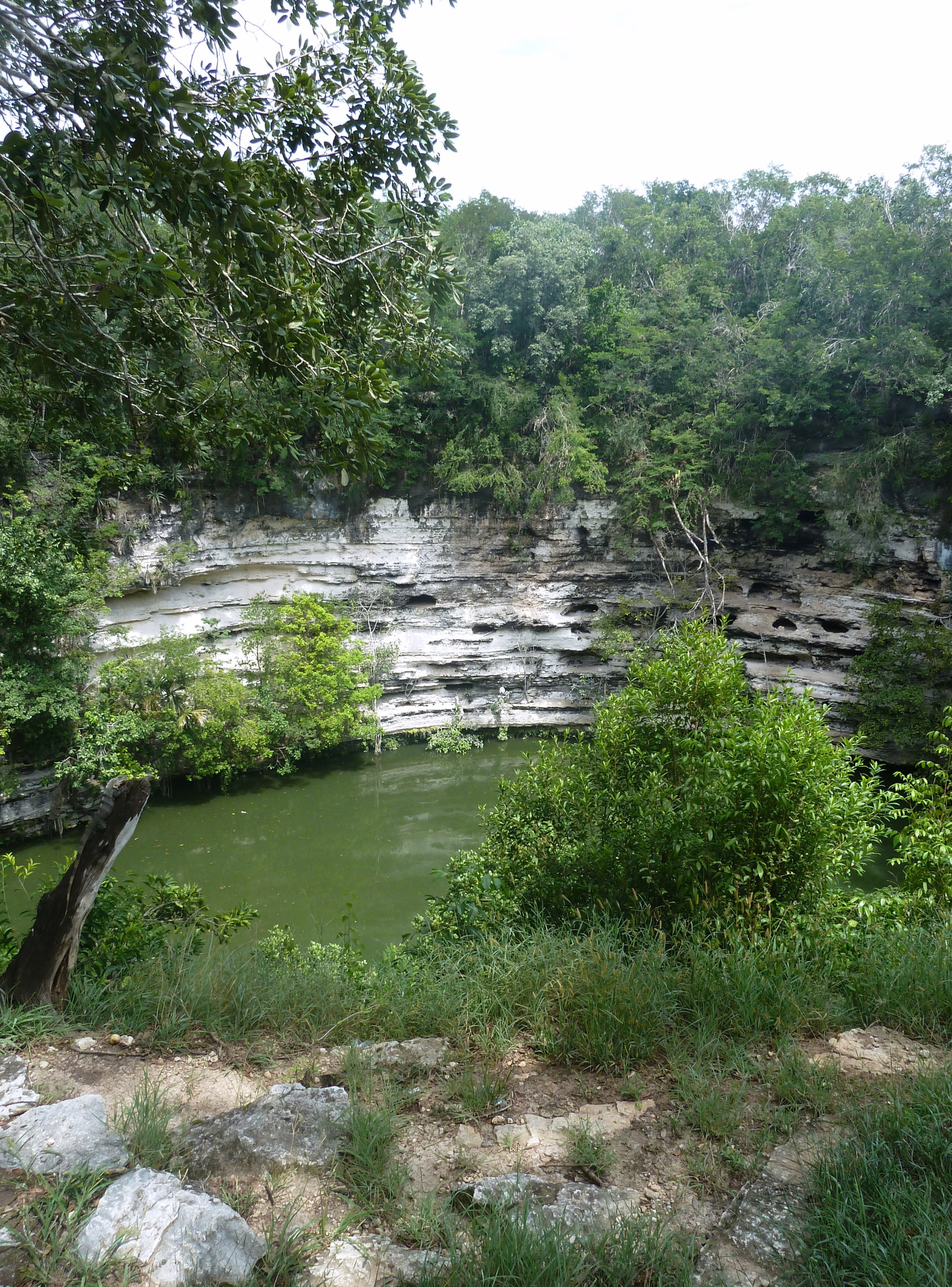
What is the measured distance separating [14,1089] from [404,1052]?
1.28 metres

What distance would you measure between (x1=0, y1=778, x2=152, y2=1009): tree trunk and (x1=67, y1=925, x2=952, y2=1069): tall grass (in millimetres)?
133

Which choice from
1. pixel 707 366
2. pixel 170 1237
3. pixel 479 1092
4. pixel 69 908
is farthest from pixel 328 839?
pixel 707 366

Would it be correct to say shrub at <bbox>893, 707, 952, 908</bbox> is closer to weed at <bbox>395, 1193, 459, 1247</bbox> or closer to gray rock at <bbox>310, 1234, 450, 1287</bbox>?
weed at <bbox>395, 1193, 459, 1247</bbox>

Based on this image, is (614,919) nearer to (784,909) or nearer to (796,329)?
(784,909)

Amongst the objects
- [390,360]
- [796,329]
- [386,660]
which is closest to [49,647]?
[386,660]

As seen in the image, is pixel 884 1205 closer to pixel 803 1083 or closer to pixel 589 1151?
pixel 803 1083

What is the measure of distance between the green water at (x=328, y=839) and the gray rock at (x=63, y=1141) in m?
5.71

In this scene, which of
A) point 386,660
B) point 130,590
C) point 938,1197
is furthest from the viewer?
point 386,660

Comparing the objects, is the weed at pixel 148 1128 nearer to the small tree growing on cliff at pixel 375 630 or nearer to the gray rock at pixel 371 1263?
the gray rock at pixel 371 1263

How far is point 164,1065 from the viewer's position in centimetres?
260

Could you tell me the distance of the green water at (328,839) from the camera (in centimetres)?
908

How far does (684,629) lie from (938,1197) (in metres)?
3.27

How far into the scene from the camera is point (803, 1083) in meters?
2.26

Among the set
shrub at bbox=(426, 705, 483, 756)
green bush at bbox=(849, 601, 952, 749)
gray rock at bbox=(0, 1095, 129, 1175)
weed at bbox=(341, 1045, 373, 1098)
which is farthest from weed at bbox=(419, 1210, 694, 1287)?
shrub at bbox=(426, 705, 483, 756)
